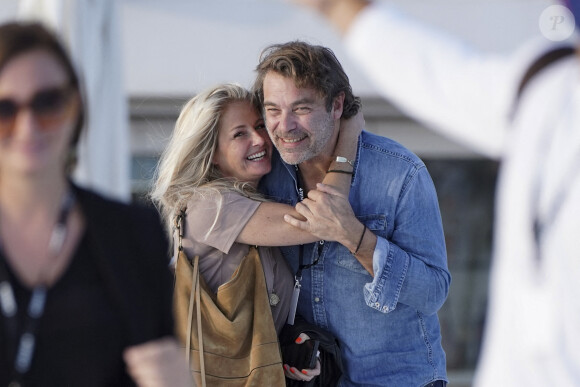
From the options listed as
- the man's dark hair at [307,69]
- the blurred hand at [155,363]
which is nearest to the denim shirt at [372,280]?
the man's dark hair at [307,69]

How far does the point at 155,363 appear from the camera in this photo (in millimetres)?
1670

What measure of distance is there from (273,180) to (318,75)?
1.37ft

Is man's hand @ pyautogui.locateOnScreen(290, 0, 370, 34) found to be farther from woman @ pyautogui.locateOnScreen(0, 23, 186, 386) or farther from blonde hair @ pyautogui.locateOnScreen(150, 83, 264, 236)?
blonde hair @ pyautogui.locateOnScreen(150, 83, 264, 236)

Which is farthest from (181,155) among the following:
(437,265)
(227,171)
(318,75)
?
(437,265)

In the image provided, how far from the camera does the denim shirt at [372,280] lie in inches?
111

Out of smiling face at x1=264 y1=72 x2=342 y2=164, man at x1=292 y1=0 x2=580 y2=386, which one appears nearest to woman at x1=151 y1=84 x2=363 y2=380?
smiling face at x1=264 y1=72 x2=342 y2=164

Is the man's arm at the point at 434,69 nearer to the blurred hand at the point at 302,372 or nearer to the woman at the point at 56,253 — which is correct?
the woman at the point at 56,253

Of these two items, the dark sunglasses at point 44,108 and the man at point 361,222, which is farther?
the man at point 361,222

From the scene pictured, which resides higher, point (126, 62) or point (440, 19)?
point (440, 19)

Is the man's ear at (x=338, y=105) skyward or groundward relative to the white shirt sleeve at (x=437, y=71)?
groundward

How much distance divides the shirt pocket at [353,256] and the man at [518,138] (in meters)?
1.47

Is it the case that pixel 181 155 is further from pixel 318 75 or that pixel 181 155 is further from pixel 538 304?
pixel 538 304

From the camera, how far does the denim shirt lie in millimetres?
2809

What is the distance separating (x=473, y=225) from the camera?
6.72 meters
